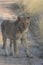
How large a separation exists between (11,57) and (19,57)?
0.23 metres

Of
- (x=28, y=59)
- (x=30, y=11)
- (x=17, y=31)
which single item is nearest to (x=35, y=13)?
(x=30, y=11)

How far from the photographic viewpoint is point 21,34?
11234 mm

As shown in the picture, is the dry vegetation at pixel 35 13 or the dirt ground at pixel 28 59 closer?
the dirt ground at pixel 28 59

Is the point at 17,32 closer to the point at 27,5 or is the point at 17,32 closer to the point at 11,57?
the point at 11,57

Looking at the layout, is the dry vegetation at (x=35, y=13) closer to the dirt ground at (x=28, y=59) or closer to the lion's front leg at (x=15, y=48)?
the dirt ground at (x=28, y=59)

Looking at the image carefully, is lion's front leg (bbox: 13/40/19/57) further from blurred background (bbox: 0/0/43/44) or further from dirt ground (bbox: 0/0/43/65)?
blurred background (bbox: 0/0/43/44)

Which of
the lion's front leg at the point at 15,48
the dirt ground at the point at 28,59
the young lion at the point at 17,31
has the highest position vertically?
the young lion at the point at 17,31

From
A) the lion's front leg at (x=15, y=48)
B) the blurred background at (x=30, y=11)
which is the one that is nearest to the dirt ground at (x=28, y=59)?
the lion's front leg at (x=15, y=48)

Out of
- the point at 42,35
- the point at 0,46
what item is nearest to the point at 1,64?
the point at 0,46

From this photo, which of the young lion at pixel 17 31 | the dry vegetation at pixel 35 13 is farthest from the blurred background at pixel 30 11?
the young lion at pixel 17 31

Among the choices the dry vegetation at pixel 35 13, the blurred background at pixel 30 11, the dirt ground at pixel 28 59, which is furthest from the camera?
the blurred background at pixel 30 11

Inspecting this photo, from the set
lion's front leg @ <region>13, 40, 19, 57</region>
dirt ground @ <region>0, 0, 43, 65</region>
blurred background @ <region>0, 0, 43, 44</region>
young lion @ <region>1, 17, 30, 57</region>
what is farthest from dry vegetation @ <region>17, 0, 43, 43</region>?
lion's front leg @ <region>13, 40, 19, 57</region>

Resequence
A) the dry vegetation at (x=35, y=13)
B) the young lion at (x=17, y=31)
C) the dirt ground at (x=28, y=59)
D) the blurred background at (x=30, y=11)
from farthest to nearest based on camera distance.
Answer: the blurred background at (x=30, y=11), the dry vegetation at (x=35, y=13), the young lion at (x=17, y=31), the dirt ground at (x=28, y=59)

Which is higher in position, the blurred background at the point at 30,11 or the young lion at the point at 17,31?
the young lion at the point at 17,31
